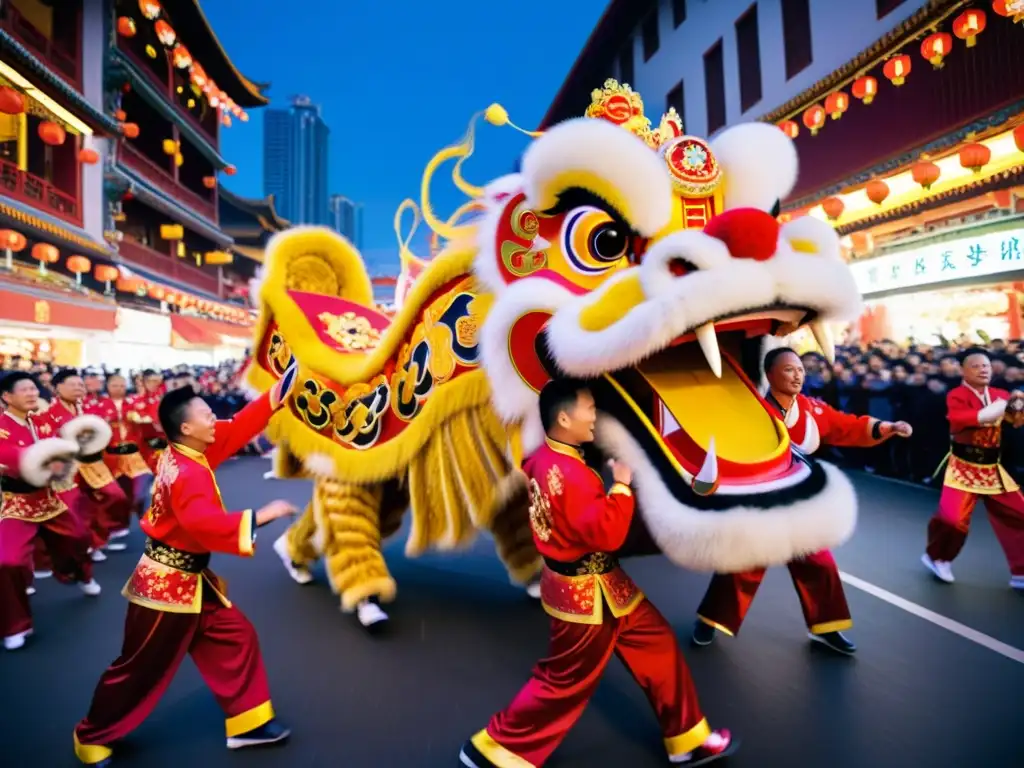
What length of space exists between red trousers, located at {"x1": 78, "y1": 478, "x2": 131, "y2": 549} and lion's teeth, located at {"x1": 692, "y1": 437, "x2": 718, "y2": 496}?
4201 mm

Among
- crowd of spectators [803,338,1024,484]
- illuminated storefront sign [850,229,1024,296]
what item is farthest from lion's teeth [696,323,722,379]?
illuminated storefront sign [850,229,1024,296]

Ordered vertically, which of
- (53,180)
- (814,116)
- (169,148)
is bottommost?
(814,116)

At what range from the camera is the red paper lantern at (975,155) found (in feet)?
20.8

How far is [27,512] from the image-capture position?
320 centimetres

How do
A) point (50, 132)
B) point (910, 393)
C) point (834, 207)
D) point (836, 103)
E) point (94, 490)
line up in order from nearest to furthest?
point (94, 490) → point (910, 393) → point (834, 207) → point (836, 103) → point (50, 132)

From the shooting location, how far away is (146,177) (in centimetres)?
1656

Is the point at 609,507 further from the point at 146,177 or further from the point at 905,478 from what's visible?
the point at 146,177

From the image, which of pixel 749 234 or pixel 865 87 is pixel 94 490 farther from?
pixel 865 87

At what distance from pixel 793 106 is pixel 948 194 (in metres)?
2.40

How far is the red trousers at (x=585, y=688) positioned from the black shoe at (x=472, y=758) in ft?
0.05

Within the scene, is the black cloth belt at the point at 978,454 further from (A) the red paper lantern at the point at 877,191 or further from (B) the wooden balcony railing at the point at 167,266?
(B) the wooden balcony railing at the point at 167,266

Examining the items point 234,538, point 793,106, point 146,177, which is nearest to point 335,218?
point 146,177

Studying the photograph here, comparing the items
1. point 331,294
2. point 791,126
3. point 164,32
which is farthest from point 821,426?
point 164,32

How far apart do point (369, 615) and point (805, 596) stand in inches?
71.0
